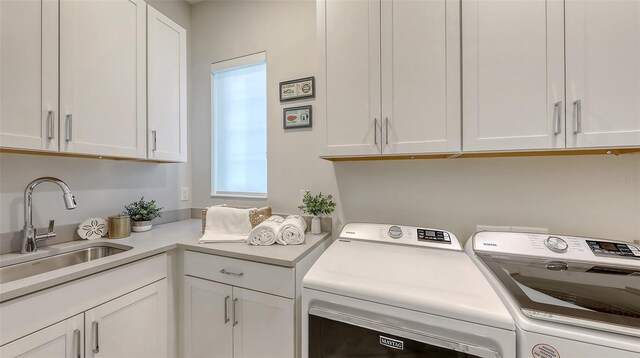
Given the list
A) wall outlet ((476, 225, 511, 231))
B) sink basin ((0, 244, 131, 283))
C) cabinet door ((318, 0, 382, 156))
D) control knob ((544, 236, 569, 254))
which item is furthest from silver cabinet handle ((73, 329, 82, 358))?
control knob ((544, 236, 569, 254))

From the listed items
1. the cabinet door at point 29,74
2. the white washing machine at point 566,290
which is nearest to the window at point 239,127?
the cabinet door at point 29,74

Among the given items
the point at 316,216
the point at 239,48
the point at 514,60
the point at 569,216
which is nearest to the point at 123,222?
the point at 316,216

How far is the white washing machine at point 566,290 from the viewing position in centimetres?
65

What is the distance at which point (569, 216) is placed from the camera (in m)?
1.33

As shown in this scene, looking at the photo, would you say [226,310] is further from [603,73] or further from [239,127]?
[603,73]

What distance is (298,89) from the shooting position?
1862mm

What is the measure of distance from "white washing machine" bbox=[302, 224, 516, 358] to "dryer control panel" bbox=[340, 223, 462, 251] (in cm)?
15

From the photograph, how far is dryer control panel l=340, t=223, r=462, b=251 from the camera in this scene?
4.34 ft

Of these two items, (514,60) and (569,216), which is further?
(569,216)

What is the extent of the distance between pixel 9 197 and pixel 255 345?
149 cm

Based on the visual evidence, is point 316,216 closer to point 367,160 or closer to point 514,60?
point 367,160

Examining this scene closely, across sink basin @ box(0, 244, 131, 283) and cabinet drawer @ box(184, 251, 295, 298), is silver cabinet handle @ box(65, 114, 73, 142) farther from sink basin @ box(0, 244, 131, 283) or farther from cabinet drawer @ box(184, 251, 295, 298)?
cabinet drawer @ box(184, 251, 295, 298)

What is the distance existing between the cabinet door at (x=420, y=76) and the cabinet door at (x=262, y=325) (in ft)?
3.25

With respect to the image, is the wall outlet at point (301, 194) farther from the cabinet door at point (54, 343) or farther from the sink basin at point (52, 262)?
the cabinet door at point (54, 343)
